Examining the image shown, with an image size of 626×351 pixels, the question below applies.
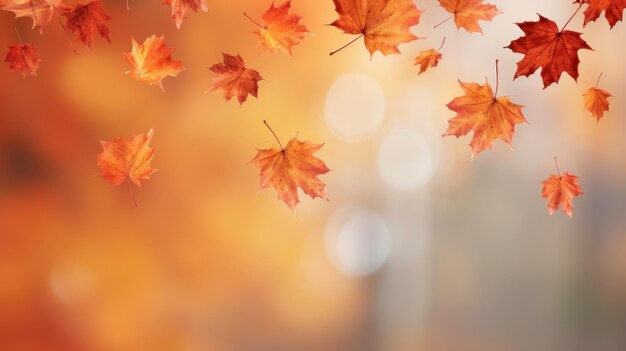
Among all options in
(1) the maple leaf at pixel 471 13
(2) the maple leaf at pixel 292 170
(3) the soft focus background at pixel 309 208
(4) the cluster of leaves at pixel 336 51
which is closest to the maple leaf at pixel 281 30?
(4) the cluster of leaves at pixel 336 51

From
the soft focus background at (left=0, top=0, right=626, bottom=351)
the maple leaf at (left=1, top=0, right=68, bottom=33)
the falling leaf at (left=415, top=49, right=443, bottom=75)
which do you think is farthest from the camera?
the soft focus background at (left=0, top=0, right=626, bottom=351)

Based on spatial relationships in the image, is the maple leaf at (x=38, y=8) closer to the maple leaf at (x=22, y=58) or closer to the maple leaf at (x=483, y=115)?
the maple leaf at (x=22, y=58)

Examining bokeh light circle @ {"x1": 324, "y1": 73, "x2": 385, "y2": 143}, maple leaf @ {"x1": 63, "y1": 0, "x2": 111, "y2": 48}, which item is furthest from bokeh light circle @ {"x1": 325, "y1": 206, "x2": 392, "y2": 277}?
maple leaf @ {"x1": 63, "y1": 0, "x2": 111, "y2": 48}

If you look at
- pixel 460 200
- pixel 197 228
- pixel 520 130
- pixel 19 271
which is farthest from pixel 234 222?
pixel 520 130

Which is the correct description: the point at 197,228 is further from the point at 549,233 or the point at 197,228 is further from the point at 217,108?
the point at 549,233

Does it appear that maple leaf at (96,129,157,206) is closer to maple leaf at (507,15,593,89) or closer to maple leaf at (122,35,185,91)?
maple leaf at (122,35,185,91)

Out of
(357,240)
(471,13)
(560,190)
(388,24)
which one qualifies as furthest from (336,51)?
(357,240)
